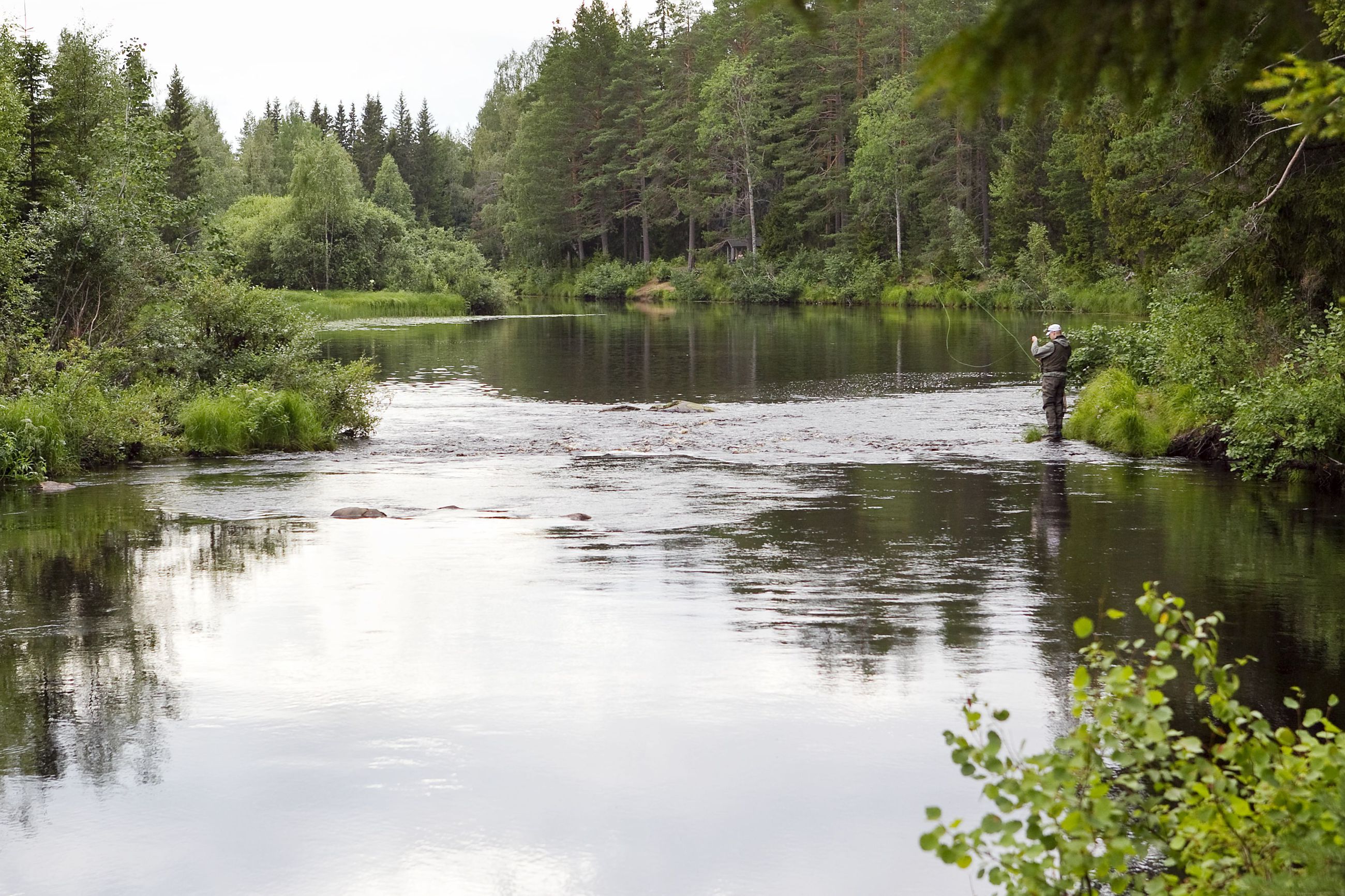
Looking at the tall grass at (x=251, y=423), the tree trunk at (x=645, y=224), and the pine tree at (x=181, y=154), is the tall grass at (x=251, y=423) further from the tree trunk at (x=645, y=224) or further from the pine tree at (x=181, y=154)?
the tree trunk at (x=645, y=224)

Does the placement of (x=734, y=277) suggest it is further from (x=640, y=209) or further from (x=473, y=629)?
(x=473, y=629)

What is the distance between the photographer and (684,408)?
99.0ft

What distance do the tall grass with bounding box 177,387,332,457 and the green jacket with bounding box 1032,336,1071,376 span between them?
40.5 feet

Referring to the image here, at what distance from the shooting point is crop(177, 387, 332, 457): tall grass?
22625mm

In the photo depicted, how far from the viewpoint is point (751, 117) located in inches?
Result: 3556

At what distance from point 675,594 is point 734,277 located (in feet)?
266

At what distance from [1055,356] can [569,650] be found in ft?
51.4

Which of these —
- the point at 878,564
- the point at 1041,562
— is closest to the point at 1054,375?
the point at 1041,562

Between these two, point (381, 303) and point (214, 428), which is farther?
point (381, 303)

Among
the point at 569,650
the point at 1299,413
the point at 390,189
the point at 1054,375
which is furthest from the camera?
the point at 390,189

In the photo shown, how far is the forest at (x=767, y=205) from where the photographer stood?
1361 cm

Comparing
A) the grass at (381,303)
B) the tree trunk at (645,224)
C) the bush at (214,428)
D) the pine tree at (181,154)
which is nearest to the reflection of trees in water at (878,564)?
the bush at (214,428)

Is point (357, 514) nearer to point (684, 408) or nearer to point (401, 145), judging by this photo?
point (684, 408)

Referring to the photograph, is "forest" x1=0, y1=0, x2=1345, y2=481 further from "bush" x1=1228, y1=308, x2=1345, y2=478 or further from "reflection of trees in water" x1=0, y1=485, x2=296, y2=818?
"reflection of trees in water" x1=0, y1=485, x2=296, y2=818
